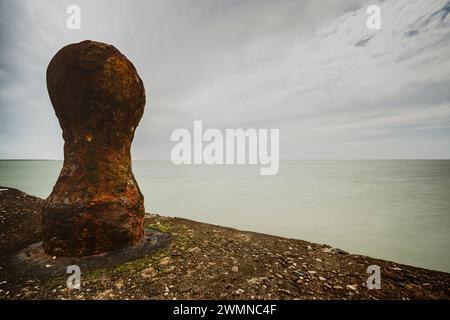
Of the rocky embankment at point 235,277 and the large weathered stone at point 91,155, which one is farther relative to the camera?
the large weathered stone at point 91,155

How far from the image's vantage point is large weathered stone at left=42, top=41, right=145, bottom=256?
352 centimetres

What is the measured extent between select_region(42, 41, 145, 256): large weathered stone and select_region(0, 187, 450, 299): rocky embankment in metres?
0.59

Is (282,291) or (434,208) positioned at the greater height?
(282,291)

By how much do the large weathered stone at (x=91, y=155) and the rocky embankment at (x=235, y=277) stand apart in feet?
1.95

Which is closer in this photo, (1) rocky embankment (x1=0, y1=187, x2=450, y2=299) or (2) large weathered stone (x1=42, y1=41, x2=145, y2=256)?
(1) rocky embankment (x1=0, y1=187, x2=450, y2=299)

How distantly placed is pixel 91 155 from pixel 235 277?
9.72 feet

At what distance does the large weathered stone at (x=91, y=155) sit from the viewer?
3523mm

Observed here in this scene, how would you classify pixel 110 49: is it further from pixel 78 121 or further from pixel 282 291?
pixel 282 291

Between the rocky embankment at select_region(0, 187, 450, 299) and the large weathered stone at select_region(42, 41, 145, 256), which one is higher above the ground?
the large weathered stone at select_region(42, 41, 145, 256)

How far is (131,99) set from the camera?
4.08 meters

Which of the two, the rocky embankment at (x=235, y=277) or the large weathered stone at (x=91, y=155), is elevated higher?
the large weathered stone at (x=91, y=155)
